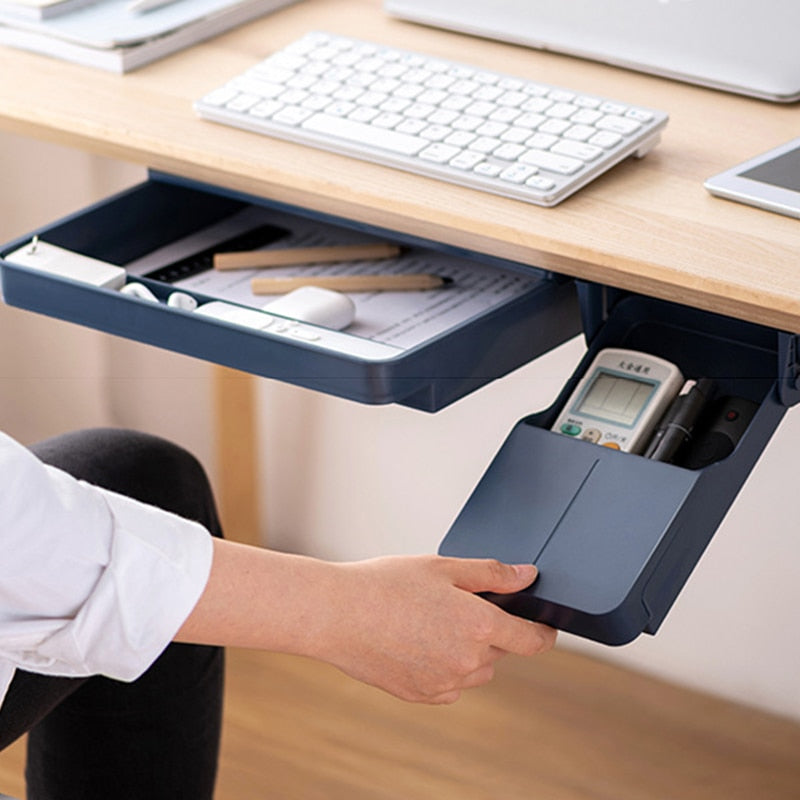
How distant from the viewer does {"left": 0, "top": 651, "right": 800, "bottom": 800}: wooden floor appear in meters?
1.36

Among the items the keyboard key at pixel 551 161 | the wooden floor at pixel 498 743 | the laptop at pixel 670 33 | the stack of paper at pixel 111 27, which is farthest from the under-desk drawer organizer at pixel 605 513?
the wooden floor at pixel 498 743

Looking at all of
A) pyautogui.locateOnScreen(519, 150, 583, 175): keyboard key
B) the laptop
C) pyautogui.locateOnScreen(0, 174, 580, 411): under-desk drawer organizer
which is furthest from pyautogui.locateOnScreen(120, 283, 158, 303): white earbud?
the laptop

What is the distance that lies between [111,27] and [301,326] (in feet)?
1.09

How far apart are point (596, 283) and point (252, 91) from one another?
26 cm

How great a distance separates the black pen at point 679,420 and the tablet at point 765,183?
0.11m

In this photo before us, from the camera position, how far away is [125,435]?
100cm

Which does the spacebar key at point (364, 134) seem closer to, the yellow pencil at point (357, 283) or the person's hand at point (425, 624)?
the yellow pencil at point (357, 283)

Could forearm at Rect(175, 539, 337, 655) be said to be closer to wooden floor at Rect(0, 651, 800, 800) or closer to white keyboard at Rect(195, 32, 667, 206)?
white keyboard at Rect(195, 32, 667, 206)

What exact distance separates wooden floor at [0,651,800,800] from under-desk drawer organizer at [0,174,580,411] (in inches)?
22.0

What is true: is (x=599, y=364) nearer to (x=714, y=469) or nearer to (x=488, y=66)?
(x=714, y=469)

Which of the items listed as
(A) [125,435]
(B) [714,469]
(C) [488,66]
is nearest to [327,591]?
(B) [714,469]

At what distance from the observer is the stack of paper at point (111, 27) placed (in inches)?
40.2

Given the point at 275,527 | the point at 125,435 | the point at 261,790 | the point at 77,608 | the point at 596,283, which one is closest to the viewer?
the point at 77,608

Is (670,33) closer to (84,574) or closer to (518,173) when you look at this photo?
(518,173)
